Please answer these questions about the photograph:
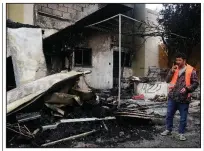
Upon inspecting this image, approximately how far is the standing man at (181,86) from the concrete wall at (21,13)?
17.9ft

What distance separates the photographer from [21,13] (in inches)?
334

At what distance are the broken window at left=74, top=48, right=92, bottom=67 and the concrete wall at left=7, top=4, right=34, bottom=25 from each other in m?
3.56

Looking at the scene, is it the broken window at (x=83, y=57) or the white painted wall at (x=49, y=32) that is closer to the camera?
the white painted wall at (x=49, y=32)

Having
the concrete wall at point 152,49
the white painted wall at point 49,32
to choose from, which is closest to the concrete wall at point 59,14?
the white painted wall at point 49,32

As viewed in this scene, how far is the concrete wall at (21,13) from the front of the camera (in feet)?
27.0

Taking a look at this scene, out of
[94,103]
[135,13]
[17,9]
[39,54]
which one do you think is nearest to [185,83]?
[94,103]

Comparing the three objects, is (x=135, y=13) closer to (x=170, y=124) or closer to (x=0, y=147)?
(x=170, y=124)

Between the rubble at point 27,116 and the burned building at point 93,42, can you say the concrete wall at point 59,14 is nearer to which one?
the burned building at point 93,42

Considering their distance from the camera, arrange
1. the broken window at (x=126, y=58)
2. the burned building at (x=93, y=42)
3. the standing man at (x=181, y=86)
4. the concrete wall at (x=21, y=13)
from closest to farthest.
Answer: the standing man at (x=181, y=86), the concrete wall at (x=21, y=13), the burned building at (x=93, y=42), the broken window at (x=126, y=58)

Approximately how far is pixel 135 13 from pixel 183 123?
1085cm

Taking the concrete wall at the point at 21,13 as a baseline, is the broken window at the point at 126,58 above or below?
below

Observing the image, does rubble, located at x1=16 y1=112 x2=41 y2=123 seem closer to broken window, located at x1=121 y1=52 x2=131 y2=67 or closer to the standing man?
the standing man

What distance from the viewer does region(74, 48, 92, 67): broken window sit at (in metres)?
12.2

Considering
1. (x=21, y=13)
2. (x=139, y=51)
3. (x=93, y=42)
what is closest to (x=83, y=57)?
(x=93, y=42)
